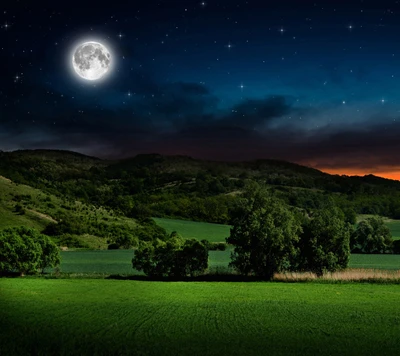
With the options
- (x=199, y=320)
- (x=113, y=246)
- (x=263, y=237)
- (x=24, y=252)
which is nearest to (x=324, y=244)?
(x=263, y=237)

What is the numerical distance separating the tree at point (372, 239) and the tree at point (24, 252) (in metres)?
76.0

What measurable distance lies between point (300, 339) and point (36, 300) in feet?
74.8

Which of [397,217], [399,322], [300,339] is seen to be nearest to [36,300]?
[300,339]

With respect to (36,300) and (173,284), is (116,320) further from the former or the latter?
(173,284)

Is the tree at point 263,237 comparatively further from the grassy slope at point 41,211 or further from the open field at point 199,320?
the grassy slope at point 41,211

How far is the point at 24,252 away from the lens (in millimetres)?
61781

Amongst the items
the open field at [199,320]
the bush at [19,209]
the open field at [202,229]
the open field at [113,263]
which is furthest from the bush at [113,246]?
the open field at [199,320]

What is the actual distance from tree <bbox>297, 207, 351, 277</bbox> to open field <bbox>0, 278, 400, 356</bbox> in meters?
10.0

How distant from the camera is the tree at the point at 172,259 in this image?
6128cm

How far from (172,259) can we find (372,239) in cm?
7098

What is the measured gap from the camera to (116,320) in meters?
32.1

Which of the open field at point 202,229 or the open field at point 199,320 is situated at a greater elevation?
the open field at point 202,229

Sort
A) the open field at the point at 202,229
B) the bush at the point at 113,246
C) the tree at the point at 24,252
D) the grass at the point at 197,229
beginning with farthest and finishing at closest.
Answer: the grass at the point at 197,229, the open field at the point at 202,229, the bush at the point at 113,246, the tree at the point at 24,252

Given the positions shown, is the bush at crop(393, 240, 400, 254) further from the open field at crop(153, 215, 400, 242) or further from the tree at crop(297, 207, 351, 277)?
the tree at crop(297, 207, 351, 277)
